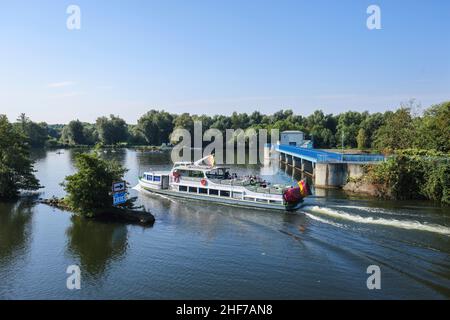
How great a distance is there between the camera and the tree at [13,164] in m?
53.8

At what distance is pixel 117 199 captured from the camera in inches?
1681

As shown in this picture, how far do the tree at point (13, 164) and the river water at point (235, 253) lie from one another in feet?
23.7

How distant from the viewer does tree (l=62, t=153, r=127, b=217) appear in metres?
42.2

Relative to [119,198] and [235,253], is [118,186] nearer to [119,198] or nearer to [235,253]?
[119,198]

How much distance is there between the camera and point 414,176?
180 feet

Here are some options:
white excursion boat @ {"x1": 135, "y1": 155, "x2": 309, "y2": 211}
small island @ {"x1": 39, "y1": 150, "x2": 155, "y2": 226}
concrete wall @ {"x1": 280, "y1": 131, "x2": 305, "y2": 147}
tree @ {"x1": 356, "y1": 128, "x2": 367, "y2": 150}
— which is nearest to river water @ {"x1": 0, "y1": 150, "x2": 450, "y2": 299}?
small island @ {"x1": 39, "y1": 150, "x2": 155, "y2": 226}

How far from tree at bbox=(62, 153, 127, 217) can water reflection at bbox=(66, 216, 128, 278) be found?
5.26ft

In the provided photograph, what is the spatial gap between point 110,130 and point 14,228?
132 meters

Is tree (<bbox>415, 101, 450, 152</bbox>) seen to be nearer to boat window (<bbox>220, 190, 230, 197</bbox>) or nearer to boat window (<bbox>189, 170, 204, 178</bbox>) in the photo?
boat window (<bbox>220, 190, 230, 197</bbox>)

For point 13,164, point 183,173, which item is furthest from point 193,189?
point 13,164

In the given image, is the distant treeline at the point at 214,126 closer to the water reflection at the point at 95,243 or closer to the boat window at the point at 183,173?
the boat window at the point at 183,173

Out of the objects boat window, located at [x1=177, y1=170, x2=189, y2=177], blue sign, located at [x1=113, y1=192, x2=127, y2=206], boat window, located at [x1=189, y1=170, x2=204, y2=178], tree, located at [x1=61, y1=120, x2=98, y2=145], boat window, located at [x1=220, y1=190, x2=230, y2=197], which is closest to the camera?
blue sign, located at [x1=113, y1=192, x2=127, y2=206]

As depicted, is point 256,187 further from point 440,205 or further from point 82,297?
point 82,297

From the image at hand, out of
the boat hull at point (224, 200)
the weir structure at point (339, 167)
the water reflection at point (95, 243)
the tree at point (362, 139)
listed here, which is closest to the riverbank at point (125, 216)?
the water reflection at point (95, 243)
